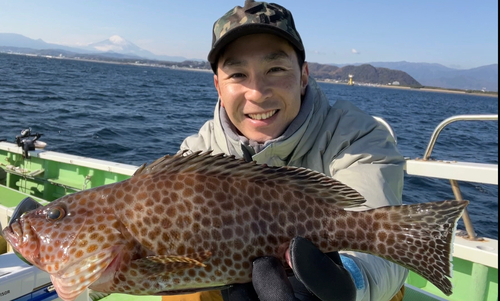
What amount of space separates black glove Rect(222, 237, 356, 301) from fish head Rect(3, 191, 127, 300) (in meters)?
0.90

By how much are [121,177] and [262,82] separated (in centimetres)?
535

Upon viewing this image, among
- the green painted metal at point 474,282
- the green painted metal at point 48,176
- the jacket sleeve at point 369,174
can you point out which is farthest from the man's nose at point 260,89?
the green painted metal at point 48,176

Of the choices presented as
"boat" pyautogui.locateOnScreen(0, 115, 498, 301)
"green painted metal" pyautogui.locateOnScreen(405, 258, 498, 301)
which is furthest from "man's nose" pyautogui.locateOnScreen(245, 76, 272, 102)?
"green painted metal" pyautogui.locateOnScreen(405, 258, 498, 301)

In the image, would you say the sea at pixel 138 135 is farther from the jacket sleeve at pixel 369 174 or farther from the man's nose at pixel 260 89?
the man's nose at pixel 260 89

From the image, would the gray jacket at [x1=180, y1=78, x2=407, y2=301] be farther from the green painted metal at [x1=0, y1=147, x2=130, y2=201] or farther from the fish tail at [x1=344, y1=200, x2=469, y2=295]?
the green painted metal at [x1=0, y1=147, x2=130, y2=201]

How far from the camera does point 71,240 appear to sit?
95.0 inches

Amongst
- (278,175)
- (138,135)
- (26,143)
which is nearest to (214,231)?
(278,175)

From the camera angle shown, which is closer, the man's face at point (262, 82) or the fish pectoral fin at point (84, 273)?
the fish pectoral fin at point (84, 273)

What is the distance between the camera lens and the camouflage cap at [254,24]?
11.0 ft

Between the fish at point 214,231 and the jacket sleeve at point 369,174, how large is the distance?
0.42 m

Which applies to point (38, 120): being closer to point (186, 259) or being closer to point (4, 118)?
point (4, 118)

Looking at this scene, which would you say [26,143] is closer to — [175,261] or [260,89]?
[260,89]

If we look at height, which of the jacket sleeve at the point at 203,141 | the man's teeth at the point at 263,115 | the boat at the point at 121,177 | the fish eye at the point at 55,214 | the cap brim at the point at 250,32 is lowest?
the boat at the point at 121,177

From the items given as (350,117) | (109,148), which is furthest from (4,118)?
(350,117)
